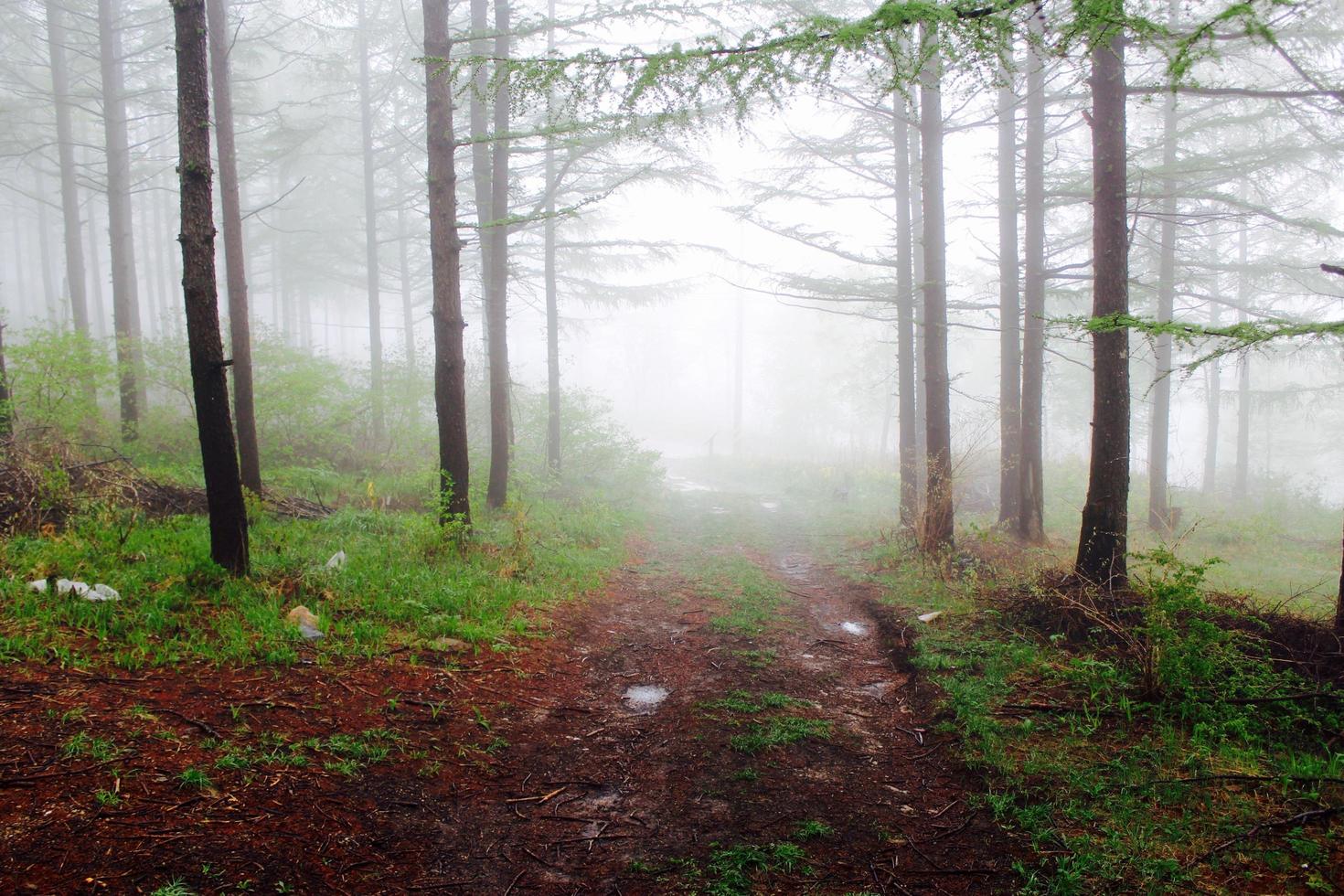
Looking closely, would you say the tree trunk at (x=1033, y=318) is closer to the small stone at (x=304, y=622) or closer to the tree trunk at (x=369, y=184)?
the small stone at (x=304, y=622)

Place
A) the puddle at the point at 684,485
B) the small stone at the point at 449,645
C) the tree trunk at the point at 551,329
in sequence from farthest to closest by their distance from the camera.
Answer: the puddle at the point at 684,485, the tree trunk at the point at 551,329, the small stone at the point at 449,645

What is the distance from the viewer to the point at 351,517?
8.67m

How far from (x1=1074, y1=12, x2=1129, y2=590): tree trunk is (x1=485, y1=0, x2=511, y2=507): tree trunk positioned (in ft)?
28.7

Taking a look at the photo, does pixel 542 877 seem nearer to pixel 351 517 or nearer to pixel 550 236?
pixel 351 517

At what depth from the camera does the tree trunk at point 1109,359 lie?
6.48 metres

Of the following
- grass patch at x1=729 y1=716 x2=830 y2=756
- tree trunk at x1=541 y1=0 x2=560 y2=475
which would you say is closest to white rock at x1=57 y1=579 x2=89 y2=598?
grass patch at x1=729 y1=716 x2=830 y2=756

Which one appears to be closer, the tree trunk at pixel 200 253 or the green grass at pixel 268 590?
the green grass at pixel 268 590

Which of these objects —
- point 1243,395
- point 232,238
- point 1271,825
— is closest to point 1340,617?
point 1271,825

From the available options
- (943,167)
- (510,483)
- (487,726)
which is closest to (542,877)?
(487,726)

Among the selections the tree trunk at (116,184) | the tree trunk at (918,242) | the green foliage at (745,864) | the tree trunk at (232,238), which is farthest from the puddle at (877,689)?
the tree trunk at (116,184)

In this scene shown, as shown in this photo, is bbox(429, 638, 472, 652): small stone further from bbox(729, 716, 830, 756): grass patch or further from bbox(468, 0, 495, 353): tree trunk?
bbox(468, 0, 495, 353): tree trunk

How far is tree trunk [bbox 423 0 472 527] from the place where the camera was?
27.3ft

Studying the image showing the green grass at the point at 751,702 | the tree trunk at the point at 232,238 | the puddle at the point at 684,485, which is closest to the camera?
the green grass at the point at 751,702

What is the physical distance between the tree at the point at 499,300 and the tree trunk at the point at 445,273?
8.25 ft
